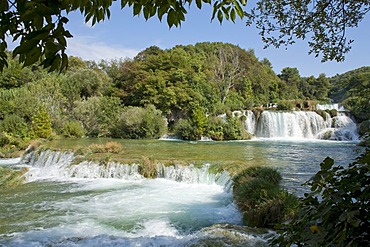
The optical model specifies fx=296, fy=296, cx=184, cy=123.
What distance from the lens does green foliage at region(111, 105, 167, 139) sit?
2138 centimetres

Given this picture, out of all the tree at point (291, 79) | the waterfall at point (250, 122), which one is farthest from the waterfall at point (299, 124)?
the tree at point (291, 79)

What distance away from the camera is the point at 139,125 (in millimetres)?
21484

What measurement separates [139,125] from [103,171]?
1110 cm

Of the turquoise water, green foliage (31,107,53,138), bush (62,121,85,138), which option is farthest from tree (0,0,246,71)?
bush (62,121,85,138)

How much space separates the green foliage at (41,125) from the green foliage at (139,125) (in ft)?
15.9

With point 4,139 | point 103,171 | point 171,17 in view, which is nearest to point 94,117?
point 4,139

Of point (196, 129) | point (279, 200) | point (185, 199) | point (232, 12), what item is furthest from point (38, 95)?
point (232, 12)

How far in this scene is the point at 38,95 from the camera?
22094 mm

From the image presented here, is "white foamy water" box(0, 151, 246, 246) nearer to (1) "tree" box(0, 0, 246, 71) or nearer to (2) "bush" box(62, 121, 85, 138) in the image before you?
(1) "tree" box(0, 0, 246, 71)

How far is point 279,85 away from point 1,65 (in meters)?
40.5

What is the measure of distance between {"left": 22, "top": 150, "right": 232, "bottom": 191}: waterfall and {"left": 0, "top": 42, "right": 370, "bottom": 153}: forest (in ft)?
15.6

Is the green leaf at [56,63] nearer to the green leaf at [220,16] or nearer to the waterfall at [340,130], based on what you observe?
the green leaf at [220,16]

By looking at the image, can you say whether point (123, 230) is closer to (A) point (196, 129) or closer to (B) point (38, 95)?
(A) point (196, 129)

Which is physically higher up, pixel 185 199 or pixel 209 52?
pixel 209 52
